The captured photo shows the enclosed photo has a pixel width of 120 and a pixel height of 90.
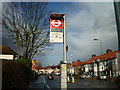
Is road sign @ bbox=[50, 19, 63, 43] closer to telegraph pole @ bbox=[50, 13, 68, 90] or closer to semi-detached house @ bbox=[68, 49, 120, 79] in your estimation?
telegraph pole @ bbox=[50, 13, 68, 90]

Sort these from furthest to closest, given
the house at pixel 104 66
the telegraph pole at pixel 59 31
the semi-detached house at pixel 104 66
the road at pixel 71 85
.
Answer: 1. the house at pixel 104 66
2. the semi-detached house at pixel 104 66
3. the road at pixel 71 85
4. the telegraph pole at pixel 59 31

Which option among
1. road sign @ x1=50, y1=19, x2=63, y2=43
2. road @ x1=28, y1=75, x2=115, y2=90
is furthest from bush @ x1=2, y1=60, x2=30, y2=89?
road @ x1=28, y1=75, x2=115, y2=90

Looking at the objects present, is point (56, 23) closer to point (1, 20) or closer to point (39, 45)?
point (1, 20)

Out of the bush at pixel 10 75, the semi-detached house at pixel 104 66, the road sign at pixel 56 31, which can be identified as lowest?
the semi-detached house at pixel 104 66

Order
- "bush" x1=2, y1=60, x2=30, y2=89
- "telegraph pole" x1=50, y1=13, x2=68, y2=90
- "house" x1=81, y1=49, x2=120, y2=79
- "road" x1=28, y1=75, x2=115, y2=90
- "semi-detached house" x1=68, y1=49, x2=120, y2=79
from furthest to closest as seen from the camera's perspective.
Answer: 1. "house" x1=81, y1=49, x2=120, y2=79
2. "semi-detached house" x1=68, y1=49, x2=120, y2=79
3. "road" x1=28, y1=75, x2=115, y2=90
4. "bush" x1=2, y1=60, x2=30, y2=89
5. "telegraph pole" x1=50, y1=13, x2=68, y2=90

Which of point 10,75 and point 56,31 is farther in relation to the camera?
point 10,75

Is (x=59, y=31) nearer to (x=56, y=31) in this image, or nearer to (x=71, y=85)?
(x=56, y=31)

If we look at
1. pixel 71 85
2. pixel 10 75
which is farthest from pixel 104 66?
pixel 10 75

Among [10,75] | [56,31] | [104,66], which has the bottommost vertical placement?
[104,66]

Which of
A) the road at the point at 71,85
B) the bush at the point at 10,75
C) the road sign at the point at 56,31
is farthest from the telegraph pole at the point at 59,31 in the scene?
the road at the point at 71,85

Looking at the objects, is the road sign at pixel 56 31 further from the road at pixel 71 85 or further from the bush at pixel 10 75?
the road at pixel 71 85

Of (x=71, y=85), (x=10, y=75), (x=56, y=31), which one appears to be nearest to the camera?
(x=56, y=31)

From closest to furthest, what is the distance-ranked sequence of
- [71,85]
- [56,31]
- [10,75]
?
[56,31] → [10,75] → [71,85]

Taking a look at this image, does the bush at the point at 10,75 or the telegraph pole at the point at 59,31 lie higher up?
the telegraph pole at the point at 59,31
